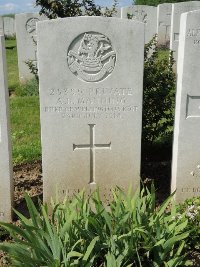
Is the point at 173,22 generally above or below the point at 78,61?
above

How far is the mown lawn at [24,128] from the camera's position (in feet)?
19.0

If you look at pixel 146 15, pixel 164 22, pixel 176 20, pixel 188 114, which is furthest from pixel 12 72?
pixel 188 114

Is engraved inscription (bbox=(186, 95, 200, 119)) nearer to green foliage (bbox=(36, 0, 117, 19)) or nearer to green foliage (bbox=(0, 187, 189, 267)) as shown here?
green foliage (bbox=(0, 187, 189, 267))

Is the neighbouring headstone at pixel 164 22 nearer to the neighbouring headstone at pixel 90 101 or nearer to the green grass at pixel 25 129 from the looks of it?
the green grass at pixel 25 129

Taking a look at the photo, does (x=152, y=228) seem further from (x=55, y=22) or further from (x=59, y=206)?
(x=55, y=22)

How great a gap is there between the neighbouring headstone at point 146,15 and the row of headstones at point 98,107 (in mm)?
10734

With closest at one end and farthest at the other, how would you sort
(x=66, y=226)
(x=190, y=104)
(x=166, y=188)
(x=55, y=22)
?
(x=66, y=226)
(x=55, y=22)
(x=190, y=104)
(x=166, y=188)

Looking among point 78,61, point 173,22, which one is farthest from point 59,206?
point 173,22

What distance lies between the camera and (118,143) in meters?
4.10

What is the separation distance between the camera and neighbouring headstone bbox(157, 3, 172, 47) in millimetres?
14875

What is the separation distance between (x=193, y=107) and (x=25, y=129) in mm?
3809

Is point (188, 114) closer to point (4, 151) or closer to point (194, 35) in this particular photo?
point (194, 35)

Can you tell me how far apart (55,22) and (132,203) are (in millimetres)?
1837

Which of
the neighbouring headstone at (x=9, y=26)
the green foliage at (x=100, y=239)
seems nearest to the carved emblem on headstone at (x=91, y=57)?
the green foliage at (x=100, y=239)
